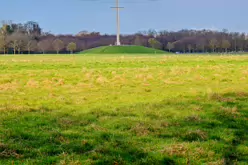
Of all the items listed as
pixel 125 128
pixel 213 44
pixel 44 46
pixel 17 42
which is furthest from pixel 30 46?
pixel 125 128

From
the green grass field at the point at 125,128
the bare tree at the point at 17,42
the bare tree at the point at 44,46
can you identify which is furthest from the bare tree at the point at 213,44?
the green grass field at the point at 125,128

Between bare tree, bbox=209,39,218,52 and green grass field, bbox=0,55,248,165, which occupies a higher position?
bare tree, bbox=209,39,218,52

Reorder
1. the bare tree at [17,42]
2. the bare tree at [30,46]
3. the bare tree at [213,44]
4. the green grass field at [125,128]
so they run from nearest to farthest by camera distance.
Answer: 1. the green grass field at [125,128]
2. the bare tree at [17,42]
3. the bare tree at [30,46]
4. the bare tree at [213,44]

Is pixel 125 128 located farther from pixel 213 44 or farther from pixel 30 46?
pixel 213 44

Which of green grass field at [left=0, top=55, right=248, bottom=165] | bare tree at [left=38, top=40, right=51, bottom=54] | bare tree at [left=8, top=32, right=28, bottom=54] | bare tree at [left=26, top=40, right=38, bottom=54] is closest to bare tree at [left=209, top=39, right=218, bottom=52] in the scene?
bare tree at [left=38, top=40, right=51, bottom=54]

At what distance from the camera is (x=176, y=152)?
25.1 ft

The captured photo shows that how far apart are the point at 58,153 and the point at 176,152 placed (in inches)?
113

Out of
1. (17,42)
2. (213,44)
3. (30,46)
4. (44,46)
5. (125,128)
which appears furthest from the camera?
(213,44)

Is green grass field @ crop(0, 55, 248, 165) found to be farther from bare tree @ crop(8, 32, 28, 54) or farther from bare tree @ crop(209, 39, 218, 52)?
bare tree @ crop(209, 39, 218, 52)

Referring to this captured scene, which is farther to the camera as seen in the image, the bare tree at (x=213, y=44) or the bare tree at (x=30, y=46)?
the bare tree at (x=213, y=44)

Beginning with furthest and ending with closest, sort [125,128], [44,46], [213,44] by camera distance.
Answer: [213,44], [44,46], [125,128]

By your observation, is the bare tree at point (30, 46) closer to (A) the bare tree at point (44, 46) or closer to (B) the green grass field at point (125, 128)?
(A) the bare tree at point (44, 46)

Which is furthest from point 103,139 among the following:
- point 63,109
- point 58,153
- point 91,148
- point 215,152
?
point 63,109

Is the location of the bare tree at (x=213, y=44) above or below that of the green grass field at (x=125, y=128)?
above
